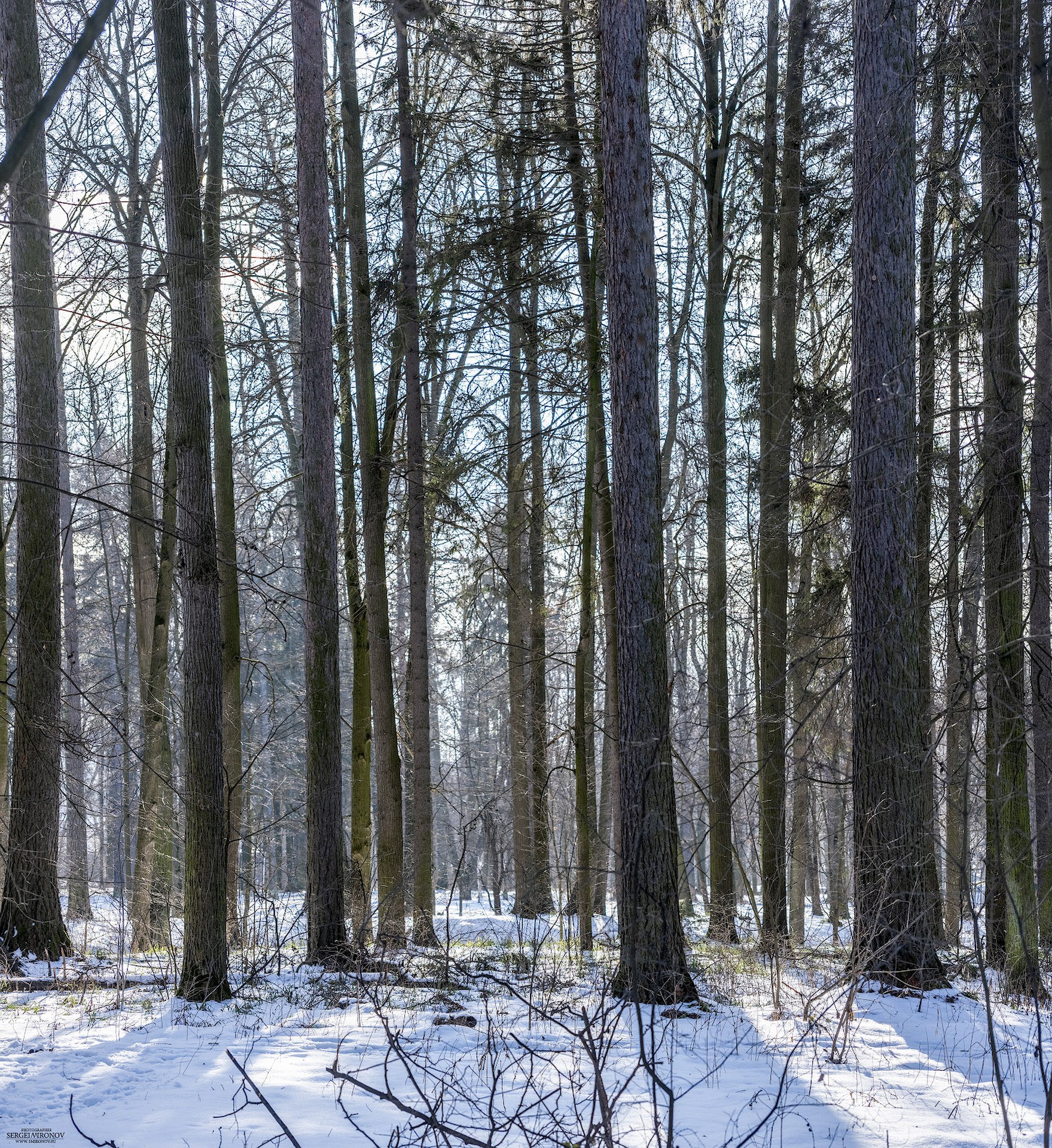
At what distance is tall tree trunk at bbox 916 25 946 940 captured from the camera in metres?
7.32

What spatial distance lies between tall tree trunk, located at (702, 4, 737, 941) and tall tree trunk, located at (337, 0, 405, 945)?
3386 millimetres

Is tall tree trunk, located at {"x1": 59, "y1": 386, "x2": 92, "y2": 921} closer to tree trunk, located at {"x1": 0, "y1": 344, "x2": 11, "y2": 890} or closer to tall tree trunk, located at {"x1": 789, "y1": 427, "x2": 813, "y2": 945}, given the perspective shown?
tree trunk, located at {"x1": 0, "y1": 344, "x2": 11, "y2": 890}

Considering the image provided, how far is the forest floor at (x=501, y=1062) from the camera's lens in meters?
3.79

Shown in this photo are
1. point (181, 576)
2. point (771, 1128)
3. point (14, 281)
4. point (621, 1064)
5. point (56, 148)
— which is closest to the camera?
point (771, 1128)

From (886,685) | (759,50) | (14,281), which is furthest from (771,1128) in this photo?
(759,50)

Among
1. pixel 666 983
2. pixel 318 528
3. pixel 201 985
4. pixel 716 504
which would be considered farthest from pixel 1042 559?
pixel 201 985

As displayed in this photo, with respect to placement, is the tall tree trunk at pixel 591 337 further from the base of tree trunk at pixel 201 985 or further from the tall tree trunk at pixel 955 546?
the base of tree trunk at pixel 201 985

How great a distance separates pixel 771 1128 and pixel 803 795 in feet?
38.4

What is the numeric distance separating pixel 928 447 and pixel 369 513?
18.9 ft

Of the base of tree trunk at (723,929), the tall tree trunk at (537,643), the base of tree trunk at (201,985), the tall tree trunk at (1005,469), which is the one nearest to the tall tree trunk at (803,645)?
the base of tree trunk at (723,929)

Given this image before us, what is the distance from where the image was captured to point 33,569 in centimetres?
786

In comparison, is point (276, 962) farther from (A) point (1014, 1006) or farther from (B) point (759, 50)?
(B) point (759, 50)

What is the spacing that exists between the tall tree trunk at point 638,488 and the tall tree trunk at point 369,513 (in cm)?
373

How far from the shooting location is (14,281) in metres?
7.53
